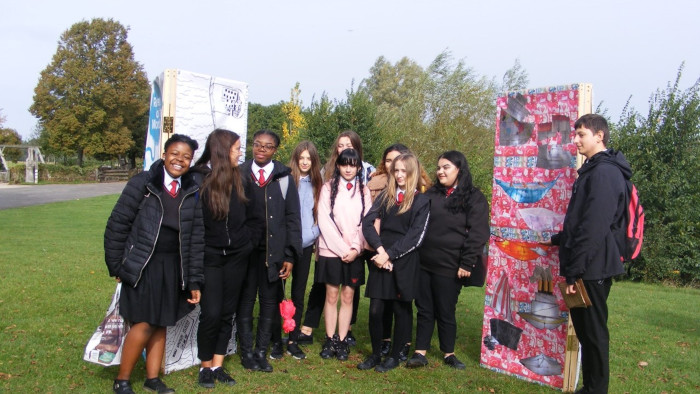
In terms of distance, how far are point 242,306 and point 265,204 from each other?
3.10 feet

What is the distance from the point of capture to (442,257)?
203 inches

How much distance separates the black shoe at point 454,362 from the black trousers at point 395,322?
1.47 feet

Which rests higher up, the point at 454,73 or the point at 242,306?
the point at 454,73

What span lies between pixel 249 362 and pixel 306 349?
0.82 meters

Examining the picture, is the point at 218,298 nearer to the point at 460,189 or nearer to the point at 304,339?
the point at 304,339

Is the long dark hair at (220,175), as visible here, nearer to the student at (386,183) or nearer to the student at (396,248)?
the student at (396,248)

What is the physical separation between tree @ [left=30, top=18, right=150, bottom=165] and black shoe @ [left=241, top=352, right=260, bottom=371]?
45.3 meters

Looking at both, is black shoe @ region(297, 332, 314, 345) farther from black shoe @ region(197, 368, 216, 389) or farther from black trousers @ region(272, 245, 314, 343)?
black shoe @ region(197, 368, 216, 389)

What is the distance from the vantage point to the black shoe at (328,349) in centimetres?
543

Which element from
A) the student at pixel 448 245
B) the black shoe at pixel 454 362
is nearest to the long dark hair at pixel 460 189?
the student at pixel 448 245

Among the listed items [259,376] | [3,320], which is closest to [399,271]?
[259,376]

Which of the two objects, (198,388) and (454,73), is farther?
(454,73)

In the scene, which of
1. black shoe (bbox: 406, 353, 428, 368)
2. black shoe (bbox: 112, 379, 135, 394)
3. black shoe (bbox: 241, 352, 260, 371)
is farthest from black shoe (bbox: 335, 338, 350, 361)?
black shoe (bbox: 112, 379, 135, 394)

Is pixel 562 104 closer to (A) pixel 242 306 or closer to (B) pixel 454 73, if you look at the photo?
(A) pixel 242 306
